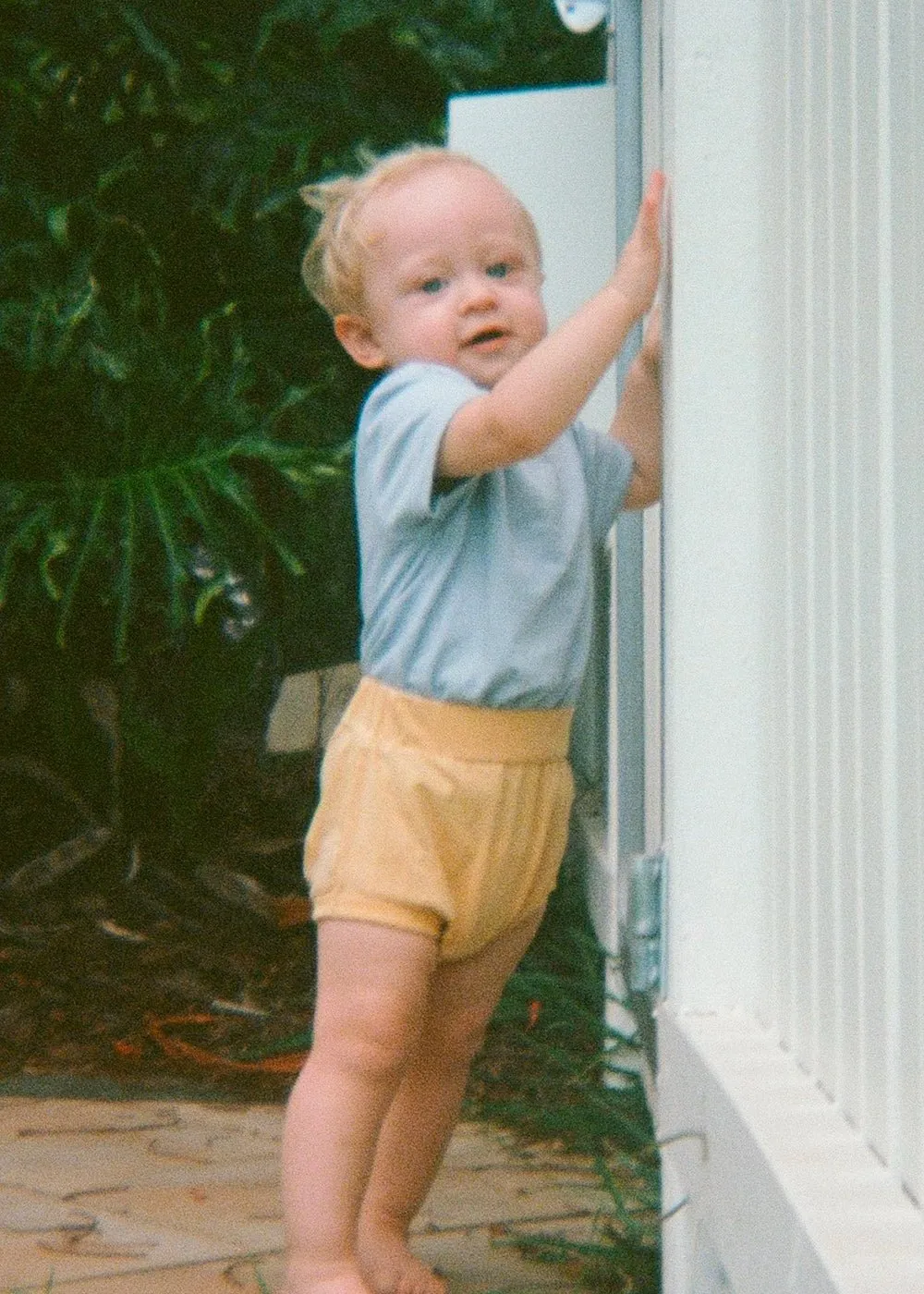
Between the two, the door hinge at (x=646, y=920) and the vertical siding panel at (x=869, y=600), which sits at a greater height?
the vertical siding panel at (x=869, y=600)

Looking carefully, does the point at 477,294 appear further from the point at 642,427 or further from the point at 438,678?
the point at 438,678

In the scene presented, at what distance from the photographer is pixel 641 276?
1.65m

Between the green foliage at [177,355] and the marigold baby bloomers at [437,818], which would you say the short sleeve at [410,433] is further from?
the green foliage at [177,355]

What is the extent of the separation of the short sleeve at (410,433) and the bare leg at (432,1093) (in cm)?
48

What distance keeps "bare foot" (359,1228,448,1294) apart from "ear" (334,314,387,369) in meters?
0.94

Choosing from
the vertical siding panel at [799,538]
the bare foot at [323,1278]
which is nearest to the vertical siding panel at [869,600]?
the vertical siding panel at [799,538]

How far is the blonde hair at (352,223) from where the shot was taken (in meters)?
1.85

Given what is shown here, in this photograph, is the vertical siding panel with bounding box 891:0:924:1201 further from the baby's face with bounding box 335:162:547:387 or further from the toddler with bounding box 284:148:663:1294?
the baby's face with bounding box 335:162:547:387

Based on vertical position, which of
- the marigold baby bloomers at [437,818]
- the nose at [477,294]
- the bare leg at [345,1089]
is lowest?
the bare leg at [345,1089]

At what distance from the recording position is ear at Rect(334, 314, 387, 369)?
6.20 feet

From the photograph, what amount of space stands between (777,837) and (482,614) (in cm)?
40

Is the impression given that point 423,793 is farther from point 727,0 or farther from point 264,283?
point 264,283

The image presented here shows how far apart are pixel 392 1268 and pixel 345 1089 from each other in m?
0.25

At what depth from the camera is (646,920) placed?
173cm
